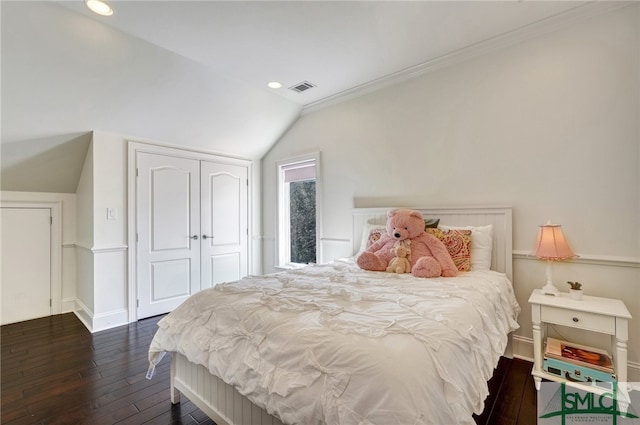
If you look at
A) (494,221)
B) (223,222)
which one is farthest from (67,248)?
(494,221)

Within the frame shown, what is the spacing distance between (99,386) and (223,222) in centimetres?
246

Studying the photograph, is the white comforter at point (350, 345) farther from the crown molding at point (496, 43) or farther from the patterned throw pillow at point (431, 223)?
the crown molding at point (496, 43)

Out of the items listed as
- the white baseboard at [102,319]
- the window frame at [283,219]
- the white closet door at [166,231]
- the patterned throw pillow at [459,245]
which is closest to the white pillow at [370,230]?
the patterned throw pillow at [459,245]

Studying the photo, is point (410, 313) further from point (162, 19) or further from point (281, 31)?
point (162, 19)

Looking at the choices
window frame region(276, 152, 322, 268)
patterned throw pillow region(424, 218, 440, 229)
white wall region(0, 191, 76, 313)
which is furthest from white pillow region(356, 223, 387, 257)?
white wall region(0, 191, 76, 313)

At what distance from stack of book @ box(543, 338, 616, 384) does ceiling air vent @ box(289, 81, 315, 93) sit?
3.28 m

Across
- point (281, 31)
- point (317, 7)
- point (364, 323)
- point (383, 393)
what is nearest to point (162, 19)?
point (281, 31)

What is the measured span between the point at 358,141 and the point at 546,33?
189 centimetres

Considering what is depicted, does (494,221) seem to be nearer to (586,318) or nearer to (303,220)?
(586,318)

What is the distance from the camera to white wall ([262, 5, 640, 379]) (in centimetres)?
207

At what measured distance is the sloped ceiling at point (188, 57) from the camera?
84.9 inches

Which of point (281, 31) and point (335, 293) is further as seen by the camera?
point (281, 31)

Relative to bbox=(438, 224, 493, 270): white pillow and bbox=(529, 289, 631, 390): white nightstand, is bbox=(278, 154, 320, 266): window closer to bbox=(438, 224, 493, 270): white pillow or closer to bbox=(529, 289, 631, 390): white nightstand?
bbox=(438, 224, 493, 270): white pillow

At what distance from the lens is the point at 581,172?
7.25ft
